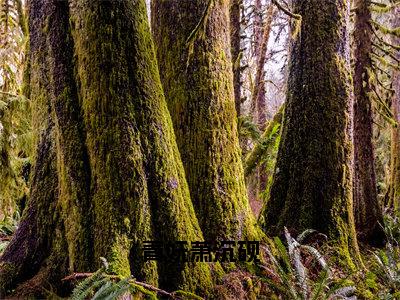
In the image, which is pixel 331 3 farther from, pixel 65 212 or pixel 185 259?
pixel 65 212

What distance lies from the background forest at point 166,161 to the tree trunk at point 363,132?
1.88 m

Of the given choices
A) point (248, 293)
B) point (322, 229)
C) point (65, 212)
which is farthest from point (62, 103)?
point (322, 229)

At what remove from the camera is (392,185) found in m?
8.95

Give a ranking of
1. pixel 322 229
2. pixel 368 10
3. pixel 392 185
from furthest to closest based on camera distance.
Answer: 1. pixel 392 185
2. pixel 368 10
3. pixel 322 229

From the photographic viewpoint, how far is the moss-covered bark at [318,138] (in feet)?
15.5

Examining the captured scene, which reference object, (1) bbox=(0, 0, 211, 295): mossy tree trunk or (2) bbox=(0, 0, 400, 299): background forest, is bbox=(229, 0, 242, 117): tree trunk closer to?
(2) bbox=(0, 0, 400, 299): background forest

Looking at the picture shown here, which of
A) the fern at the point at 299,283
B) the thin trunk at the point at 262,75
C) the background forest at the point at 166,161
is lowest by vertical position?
the fern at the point at 299,283

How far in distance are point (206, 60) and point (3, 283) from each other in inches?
110

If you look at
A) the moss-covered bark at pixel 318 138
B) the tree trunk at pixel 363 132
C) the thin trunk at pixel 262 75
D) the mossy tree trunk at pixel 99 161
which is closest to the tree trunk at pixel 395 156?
Answer: the tree trunk at pixel 363 132

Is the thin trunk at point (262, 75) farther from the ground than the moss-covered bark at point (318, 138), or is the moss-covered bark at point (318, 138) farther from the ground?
the thin trunk at point (262, 75)

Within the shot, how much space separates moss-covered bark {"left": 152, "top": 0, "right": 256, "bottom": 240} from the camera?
3773 millimetres

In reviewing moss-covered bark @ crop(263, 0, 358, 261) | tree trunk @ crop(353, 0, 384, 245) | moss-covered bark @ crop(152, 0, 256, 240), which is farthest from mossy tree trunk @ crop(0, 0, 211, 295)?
tree trunk @ crop(353, 0, 384, 245)

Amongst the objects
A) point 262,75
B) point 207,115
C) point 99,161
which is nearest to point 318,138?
point 207,115

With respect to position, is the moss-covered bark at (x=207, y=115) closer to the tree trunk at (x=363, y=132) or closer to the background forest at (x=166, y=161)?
the background forest at (x=166, y=161)
